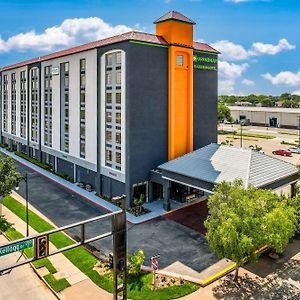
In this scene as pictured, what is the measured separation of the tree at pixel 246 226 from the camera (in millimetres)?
20797

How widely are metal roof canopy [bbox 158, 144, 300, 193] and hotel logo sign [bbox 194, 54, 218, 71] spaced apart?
38.5ft

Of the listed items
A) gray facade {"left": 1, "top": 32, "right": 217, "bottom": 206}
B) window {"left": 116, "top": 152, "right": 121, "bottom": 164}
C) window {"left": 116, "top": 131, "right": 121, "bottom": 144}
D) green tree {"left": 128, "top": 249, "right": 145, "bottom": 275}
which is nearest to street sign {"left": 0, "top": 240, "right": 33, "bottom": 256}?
green tree {"left": 128, "top": 249, "right": 145, "bottom": 275}

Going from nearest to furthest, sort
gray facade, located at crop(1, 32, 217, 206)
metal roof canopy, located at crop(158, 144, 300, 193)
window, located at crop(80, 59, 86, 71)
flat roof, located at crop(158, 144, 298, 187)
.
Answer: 1. flat roof, located at crop(158, 144, 298, 187)
2. metal roof canopy, located at crop(158, 144, 300, 193)
3. gray facade, located at crop(1, 32, 217, 206)
4. window, located at crop(80, 59, 86, 71)

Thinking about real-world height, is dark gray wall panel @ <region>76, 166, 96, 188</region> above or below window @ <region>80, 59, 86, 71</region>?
below

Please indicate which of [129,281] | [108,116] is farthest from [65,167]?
[129,281]

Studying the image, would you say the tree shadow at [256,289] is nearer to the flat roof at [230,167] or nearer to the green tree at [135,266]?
the green tree at [135,266]

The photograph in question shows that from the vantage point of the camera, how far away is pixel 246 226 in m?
21.2

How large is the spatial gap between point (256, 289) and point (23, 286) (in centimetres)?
1572

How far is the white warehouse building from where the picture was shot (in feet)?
389

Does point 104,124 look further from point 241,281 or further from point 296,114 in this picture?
point 296,114

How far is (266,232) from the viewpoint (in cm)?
2136

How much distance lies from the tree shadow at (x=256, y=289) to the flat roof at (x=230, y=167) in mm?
9006

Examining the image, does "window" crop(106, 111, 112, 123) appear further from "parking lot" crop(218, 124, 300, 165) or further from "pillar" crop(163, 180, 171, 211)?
"parking lot" crop(218, 124, 300, 165)

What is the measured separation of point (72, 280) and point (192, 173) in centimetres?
1607
